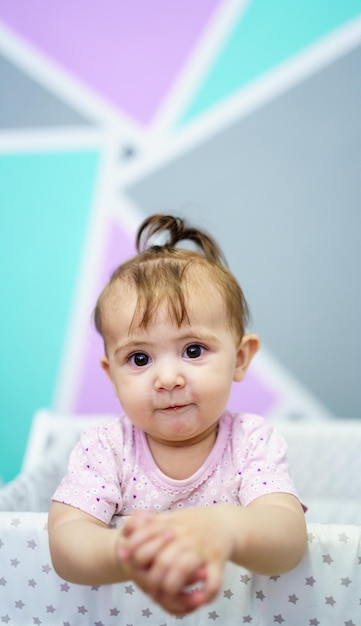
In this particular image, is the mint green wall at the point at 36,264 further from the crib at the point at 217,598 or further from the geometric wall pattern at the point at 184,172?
the crib at the point at 217,598

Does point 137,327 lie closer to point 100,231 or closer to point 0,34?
point 100,231

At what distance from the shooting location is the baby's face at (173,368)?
31.5 inches

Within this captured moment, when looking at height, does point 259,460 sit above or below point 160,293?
below

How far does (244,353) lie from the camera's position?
0.94 meters

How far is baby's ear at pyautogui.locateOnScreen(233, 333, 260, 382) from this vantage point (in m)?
0.92

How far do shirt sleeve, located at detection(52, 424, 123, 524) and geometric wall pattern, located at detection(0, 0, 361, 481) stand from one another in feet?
3.15

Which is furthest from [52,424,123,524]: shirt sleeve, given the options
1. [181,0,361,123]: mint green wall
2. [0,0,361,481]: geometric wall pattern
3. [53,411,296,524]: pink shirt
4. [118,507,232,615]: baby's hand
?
[181,0,361,123]: mint green wall

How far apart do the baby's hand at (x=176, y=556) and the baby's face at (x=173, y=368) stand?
26 cm

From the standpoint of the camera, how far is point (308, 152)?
1.75m

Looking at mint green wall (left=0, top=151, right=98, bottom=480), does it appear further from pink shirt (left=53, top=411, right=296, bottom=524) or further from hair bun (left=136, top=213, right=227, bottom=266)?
pink shirt (left=53, top=411, right=296, bottom=524)

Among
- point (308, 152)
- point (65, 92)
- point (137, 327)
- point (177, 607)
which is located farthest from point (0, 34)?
point (177, 607)

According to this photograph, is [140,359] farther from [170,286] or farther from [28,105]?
[28,105]

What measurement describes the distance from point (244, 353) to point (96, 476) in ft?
0.87

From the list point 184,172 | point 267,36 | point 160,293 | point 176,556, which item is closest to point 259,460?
point 160,293
